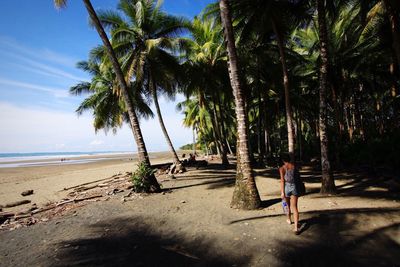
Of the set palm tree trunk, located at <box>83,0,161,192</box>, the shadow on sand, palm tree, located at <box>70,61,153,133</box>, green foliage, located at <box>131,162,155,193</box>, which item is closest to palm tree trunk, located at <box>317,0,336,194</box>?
the shadow on sand

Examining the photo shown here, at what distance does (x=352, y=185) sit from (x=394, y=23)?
6.60m

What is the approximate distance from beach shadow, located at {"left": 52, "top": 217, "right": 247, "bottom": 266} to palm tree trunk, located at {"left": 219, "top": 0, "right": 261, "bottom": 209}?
2271 millimetres

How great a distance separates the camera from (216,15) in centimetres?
1523

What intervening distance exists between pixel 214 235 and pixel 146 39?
47.7 feet

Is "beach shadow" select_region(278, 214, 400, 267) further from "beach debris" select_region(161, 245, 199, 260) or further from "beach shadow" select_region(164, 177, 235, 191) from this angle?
"beach shadow" select_region(164, 177, 235, 191)

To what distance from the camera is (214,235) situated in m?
5.88

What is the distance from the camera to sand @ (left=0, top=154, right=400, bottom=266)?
4.74 meters

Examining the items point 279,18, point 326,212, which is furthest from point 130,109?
point 279,18

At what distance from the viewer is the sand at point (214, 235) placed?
4742 mm

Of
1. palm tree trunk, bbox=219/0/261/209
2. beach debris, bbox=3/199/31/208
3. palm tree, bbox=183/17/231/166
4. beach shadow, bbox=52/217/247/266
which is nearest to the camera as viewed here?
beach shadow, bbox=52/217/247/266

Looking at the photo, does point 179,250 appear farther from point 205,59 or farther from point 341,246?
point 205,59

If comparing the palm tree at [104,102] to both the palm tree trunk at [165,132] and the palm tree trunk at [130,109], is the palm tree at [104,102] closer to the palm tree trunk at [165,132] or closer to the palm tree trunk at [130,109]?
the palm tree trunk at [165,132]

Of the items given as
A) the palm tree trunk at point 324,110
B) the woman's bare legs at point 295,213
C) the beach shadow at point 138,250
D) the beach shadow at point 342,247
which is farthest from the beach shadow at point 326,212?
the palm tree trunk at point 324,110

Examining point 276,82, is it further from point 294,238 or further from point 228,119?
point 294,238
